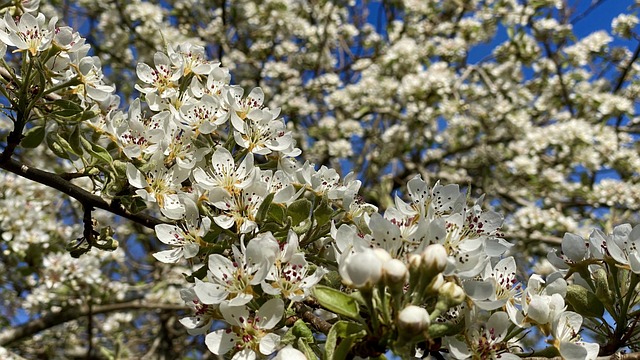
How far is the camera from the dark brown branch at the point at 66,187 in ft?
3.72

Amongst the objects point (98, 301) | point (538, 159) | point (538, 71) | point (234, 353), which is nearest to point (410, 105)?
point (538, 159)

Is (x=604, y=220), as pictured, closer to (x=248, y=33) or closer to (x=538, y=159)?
(x=538, y=159)

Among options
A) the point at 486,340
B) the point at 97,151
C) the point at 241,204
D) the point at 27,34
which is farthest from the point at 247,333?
the point at 27,34

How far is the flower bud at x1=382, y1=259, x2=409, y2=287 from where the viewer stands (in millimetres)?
745

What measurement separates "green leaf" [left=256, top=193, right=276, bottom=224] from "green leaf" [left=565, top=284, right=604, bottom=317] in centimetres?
60

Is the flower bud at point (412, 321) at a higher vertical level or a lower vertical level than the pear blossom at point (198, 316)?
higher

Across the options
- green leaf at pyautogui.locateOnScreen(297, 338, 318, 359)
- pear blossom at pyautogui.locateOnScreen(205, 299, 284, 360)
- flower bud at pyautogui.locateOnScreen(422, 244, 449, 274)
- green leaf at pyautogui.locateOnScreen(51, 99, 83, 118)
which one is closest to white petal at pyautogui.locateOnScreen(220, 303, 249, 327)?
pear blossom at pyautogui.locateOnScreen(205, 299, 284, 360)

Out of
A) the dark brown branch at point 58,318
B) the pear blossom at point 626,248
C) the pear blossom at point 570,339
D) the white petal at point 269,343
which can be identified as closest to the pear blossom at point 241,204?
the white petal at point 269,343

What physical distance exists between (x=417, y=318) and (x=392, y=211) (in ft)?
0.98

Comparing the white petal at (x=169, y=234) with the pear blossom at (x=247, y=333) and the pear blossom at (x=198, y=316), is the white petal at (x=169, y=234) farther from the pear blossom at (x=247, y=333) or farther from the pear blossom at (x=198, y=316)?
the pear blossom at (x=247, y=333)

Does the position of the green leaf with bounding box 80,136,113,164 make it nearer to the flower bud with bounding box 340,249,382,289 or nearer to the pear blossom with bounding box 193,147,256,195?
the pear blossom with bounding box 193,147,256,195

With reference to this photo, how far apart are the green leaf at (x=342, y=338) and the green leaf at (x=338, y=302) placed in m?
0.02

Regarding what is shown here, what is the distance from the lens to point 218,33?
5.18 meters

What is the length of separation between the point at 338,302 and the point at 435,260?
17 cm
